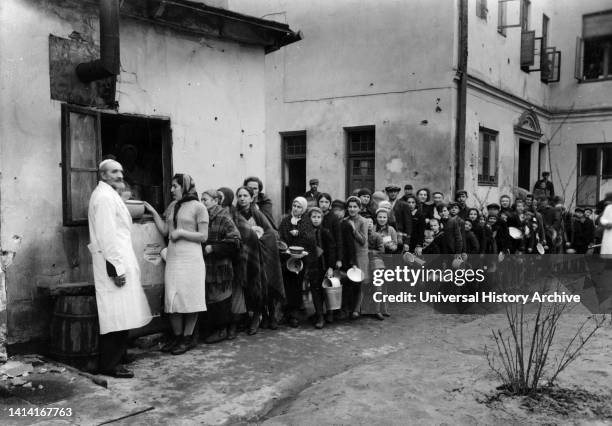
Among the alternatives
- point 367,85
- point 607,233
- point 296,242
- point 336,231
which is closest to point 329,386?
point 296,242

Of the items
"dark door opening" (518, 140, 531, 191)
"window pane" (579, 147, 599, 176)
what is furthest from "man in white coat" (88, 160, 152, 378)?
"window pane" (579, 147, 599, 176)

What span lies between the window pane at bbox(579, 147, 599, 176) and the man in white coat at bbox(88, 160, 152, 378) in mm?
16732

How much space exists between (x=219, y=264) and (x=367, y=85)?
8361mm

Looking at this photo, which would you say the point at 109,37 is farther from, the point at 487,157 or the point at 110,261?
the point at 487,157

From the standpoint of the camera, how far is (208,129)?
7.64 metres

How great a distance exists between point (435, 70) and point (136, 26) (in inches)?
306

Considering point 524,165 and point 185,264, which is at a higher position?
point 524,165

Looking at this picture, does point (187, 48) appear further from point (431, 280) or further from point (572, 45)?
point (572, 45)

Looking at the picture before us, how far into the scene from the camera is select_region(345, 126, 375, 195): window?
13.9 meters

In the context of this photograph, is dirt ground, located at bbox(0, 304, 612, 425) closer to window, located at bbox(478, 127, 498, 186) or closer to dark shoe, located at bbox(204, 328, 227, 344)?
Answer: dark shoe, located at bbox(204, 328, 227, 344)

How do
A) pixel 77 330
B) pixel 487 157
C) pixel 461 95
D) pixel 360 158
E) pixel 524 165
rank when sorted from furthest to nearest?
pixel 524 165, pixel 487 157, pixel 360 158, pixel 461 95, pixel 77 330

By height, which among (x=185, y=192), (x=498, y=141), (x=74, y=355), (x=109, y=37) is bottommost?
(x=74, y=355)

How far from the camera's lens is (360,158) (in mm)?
14086

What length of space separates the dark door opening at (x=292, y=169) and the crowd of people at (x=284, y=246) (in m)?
5.67
